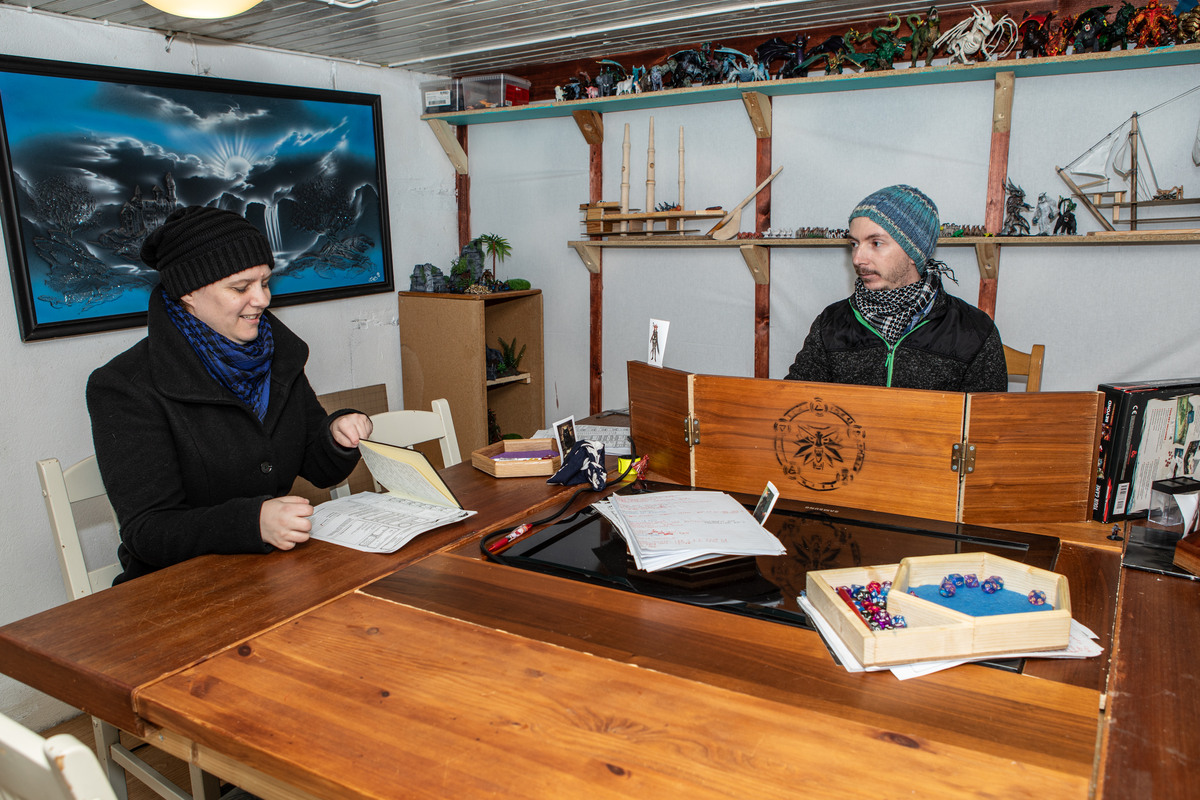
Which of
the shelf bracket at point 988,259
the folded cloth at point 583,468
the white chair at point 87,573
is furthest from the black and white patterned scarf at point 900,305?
the white chair at point 87,573

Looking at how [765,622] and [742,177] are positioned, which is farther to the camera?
[742,177]

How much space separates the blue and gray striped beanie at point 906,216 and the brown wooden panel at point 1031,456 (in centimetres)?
66

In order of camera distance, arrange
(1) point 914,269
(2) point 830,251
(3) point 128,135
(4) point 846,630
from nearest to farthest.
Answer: (4) point 846,630 < (1) point 914,269 < (3) point 128,135 < (2) point 830,251

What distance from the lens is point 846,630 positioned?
46.9 inches

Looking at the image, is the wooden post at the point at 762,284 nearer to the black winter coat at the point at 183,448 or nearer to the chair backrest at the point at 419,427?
the chair backrest at the point at 419,427

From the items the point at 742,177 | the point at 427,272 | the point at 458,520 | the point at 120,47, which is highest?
the point at 120,47

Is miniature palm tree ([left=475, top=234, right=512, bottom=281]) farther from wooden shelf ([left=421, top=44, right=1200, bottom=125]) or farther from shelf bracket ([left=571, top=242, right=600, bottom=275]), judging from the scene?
wooden shelf ([left=421, top=44, right=1200, bottom=125])

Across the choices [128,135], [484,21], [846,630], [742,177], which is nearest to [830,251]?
[742,177]

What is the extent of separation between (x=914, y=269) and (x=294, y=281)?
2.45 metres

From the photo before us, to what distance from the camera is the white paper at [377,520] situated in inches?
65.2

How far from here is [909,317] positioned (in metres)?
2.22

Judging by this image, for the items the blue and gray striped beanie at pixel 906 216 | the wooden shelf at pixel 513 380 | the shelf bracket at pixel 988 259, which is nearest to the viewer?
the blue and gray striped beanie at pixel 906 216

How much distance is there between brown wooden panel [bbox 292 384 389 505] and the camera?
312 cm

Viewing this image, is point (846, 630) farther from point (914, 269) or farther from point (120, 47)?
point (120, 47)
